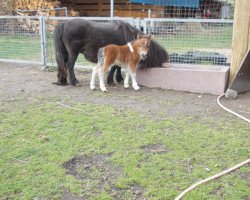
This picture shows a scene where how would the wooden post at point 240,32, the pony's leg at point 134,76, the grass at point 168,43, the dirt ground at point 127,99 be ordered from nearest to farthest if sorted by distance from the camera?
the dirt ground at point 127,99 < the wooden post at point 240,32 < the pony's leg at point 134,76 < the grass at point 168,43

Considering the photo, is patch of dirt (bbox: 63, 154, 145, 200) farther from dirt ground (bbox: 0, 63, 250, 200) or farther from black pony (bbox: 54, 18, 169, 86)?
black pony (bbox: 54, 18, 169, 86)

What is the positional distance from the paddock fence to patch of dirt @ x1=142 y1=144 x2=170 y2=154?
3234mm

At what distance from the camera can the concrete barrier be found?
5.73 metres

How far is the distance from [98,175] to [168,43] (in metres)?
5.15

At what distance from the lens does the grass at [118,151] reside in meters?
2.89

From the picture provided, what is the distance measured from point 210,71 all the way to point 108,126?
234cm

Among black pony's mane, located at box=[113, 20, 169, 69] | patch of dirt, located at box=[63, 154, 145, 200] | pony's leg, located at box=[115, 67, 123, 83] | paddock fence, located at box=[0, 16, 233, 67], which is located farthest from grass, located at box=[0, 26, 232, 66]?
patch of dirt, located at box=[63, 154, 145, 200]

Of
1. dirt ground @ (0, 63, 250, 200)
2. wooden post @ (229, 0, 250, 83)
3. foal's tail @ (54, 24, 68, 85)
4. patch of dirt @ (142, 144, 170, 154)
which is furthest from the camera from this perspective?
foal's tail @ (54, 24, 68, 85)

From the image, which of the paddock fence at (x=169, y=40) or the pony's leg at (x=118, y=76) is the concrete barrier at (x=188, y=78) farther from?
the paddock fence at (x=169, y=40)

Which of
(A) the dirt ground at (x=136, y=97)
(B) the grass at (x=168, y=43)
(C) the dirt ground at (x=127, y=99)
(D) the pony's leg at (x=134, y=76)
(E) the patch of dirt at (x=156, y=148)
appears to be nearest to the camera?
(E) the patch of dirt at (x=156, y=148)

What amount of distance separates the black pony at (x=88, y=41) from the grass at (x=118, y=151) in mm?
1522

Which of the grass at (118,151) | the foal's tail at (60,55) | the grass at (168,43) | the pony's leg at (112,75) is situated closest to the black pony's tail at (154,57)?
the pony's leg at (112,75)

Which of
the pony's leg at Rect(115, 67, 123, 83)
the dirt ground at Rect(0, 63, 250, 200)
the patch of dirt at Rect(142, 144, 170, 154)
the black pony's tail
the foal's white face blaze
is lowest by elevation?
the patch of dirt at Rect(142, 144, 170, 154)

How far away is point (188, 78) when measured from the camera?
596 cm
